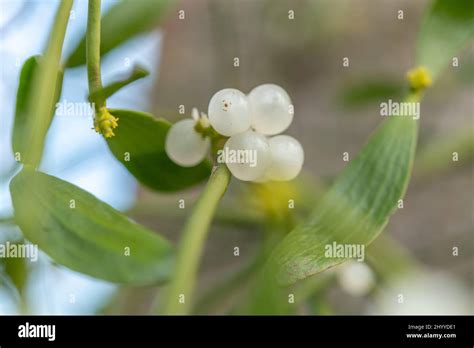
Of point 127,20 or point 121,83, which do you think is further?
point 127,20

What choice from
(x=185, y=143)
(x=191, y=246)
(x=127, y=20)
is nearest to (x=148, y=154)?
(x=185, y=143)

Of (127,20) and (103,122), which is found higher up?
(127,20)

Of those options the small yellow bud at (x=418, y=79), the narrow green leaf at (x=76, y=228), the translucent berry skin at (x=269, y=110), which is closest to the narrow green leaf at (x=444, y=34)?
the small yellow bud at (x=418, y=79)

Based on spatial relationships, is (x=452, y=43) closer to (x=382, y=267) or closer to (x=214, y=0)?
(x=382, y=267)

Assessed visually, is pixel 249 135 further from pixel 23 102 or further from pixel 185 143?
pixel 23 102

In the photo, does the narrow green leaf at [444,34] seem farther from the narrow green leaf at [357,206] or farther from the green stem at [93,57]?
the green stem at [93,57]
